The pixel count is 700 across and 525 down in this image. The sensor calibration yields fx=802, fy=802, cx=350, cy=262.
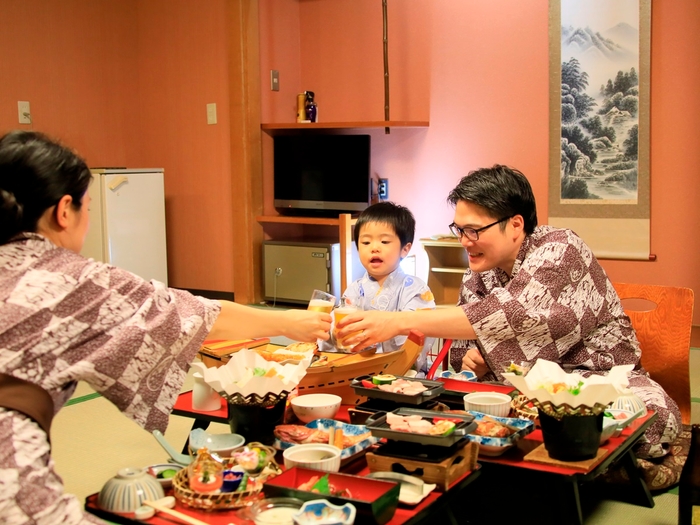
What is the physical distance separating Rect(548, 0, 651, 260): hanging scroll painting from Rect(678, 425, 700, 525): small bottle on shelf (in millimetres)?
3063

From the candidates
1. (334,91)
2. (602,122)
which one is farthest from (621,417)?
(334,91)

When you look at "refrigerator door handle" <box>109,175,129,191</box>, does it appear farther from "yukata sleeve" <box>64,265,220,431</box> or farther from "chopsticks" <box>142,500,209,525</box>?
"chopsticks" <box>142,500,209,525</box>

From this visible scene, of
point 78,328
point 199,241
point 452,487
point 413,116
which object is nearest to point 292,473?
point 452,487

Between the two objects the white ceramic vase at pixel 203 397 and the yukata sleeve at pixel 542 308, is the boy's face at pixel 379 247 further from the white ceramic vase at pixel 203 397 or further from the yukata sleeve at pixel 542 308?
the white ceramic vase at pixel 203 397

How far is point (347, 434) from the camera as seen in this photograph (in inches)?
68.5

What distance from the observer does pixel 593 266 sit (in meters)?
2.40

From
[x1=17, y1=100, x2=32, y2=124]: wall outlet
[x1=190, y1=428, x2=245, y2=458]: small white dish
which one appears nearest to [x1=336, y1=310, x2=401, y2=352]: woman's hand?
[x1=190, y1=428, x2=245, y2=458]: small white dish

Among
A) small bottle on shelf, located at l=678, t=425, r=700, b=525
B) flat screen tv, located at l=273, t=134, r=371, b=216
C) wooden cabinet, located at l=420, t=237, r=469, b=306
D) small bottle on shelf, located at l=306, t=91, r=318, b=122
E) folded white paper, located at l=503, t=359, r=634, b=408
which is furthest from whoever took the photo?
small bottle on shelf, located at l=306, t=91, r=318, b=122

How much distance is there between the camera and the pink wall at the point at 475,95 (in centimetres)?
457

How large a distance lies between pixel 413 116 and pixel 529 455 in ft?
13.5

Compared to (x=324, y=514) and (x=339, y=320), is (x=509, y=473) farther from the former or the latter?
(x=339, y=320)

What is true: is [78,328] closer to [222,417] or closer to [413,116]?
[222,417]

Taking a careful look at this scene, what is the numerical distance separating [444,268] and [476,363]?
8.91ft

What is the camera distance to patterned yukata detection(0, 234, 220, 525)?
51.6 inches
